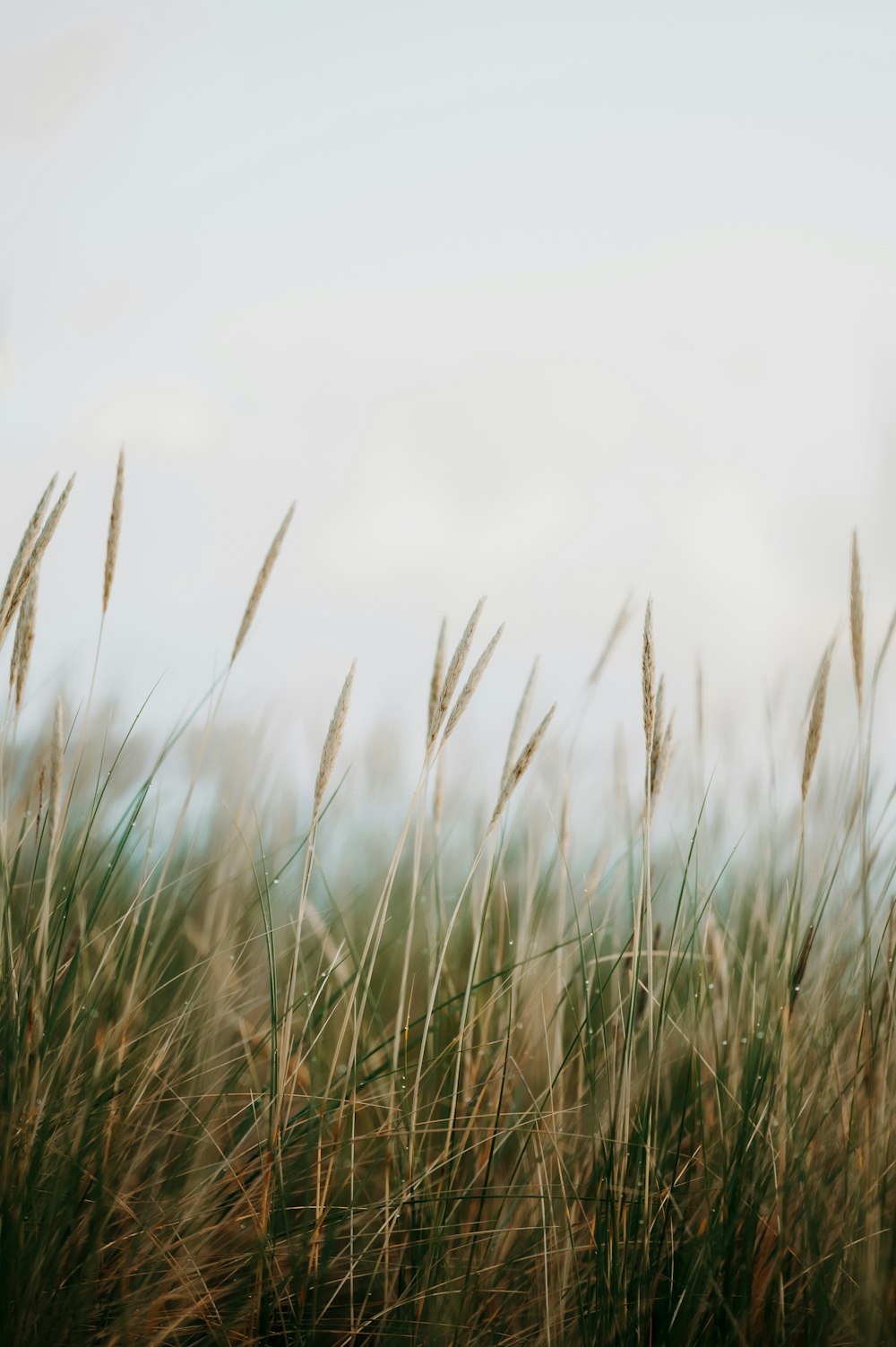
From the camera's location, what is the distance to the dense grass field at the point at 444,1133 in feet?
3.79

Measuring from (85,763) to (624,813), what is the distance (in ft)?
3.44

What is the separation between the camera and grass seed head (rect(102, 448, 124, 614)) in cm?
144

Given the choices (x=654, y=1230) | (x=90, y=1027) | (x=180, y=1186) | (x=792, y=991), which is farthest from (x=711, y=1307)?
(x=90, y=1027)

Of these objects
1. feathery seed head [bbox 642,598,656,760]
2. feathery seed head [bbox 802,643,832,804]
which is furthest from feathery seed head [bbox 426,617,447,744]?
feathery seed head [bbox 802,643,832,804]

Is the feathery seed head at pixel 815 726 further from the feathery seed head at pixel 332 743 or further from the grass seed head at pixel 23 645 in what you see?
the grass seed head at pixel 23 645

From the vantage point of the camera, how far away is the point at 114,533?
1.45m

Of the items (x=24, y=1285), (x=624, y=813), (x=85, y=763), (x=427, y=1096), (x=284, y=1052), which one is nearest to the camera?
(x=24, y=1285)

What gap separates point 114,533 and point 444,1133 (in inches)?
39.7

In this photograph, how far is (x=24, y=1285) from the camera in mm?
1091

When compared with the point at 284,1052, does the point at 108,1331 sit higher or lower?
lower

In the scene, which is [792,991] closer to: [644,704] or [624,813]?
[644,704]

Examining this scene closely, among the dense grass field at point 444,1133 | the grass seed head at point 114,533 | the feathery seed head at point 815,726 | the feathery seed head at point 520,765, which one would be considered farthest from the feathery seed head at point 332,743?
the feathery seed head at point 815,726

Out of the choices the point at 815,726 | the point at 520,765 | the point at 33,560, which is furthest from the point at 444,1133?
the point at 33,560

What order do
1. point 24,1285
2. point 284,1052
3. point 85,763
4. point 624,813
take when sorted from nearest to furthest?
point 24,1285, point 284,1052, point 85,763, point 624,813
